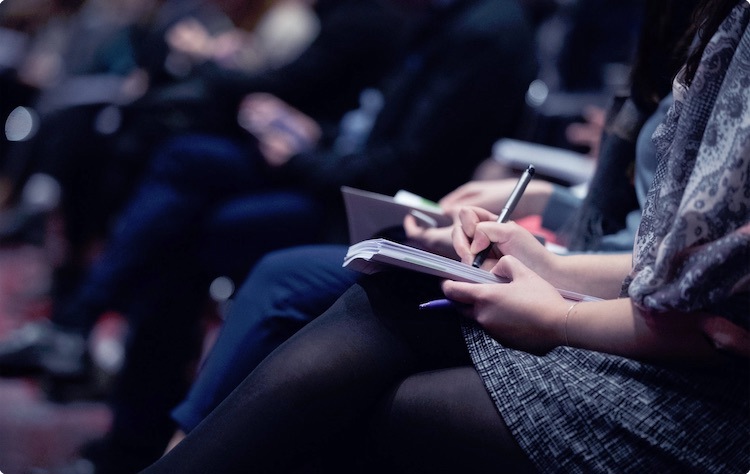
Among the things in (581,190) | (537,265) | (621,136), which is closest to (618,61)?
(581,190)

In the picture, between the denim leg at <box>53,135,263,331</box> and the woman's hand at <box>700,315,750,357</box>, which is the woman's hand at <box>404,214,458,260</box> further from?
the denim leg at <box>53,135,263,331</box>

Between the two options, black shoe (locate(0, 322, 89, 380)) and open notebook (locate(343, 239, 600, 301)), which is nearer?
open notebook (locate(343, 239, 600, 301))

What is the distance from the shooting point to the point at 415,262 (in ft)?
2.73

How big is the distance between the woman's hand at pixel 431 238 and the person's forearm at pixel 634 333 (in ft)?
1.22

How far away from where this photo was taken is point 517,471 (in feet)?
2.57

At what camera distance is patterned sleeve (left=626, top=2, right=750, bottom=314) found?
2.35 feet

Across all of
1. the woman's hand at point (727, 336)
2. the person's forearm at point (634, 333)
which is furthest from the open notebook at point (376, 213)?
the woman's hand at point (727, 336)

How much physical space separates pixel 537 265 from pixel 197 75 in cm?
158

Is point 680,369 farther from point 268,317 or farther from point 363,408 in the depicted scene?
point 268,317

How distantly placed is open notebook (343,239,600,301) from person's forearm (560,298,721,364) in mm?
79

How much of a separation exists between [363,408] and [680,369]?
0.31 m

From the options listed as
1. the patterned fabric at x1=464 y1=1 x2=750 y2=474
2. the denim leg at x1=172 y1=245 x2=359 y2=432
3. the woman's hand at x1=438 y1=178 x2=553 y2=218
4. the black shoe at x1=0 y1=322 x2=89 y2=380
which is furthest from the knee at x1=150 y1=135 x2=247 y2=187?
the patterned fabric at x1=464 y1=1 x2=750 y2=474

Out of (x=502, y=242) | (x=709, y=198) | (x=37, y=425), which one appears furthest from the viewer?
(x=37, y=425)

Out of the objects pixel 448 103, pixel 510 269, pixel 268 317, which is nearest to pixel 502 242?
pixel 510 269
